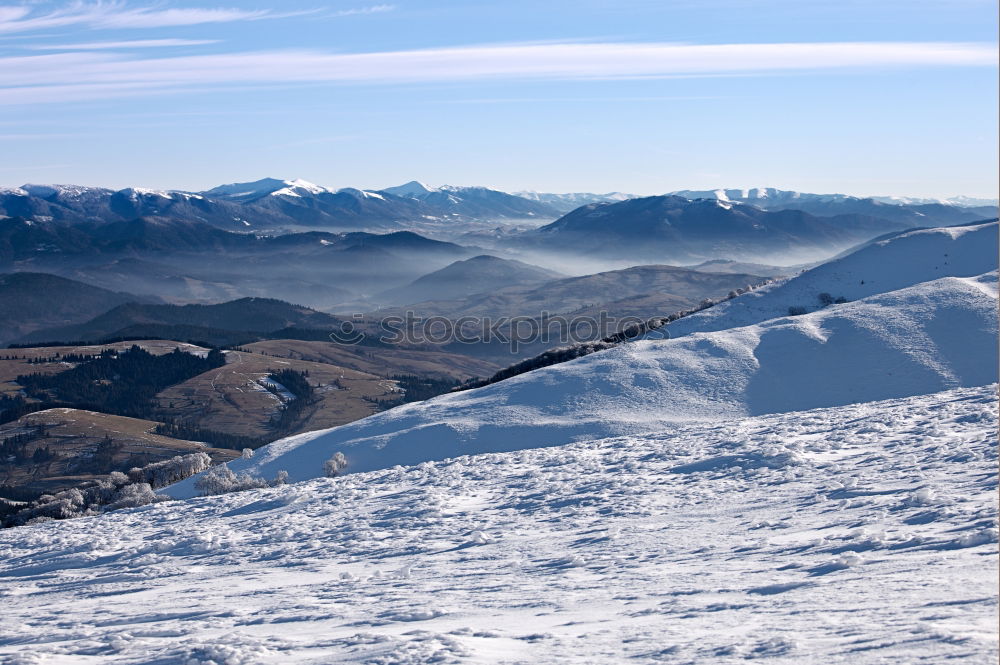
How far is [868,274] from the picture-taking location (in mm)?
70625

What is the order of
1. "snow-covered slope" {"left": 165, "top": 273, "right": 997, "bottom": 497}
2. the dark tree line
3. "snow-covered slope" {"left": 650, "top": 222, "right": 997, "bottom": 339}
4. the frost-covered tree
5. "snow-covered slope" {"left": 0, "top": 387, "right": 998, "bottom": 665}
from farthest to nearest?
1. the dark tree line
2. "snow-covered slope" {"left": 650, "top": 222, "right": 997, "bottom": 339}
3. "snow-covered slope" {"left": 165, "top": 273, "right": 997, "bottom": 497}
4. the frost-covered tree
5. "snow-covered slope" {"left": 0, "top": 387, "right": 998, "bottom": 665}

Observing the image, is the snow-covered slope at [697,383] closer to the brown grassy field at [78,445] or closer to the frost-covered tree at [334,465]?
the frost-covered tree at [334,465]

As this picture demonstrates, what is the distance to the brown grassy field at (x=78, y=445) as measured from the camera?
5212 inches

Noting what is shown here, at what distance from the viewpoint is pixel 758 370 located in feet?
169

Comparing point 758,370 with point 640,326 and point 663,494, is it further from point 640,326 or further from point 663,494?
point 663,494

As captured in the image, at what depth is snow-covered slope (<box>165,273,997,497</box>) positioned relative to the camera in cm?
4550

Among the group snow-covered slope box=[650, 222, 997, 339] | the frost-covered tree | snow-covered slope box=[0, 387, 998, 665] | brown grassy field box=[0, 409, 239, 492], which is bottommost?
brown grassy field box=[0, 409, 239, 492]

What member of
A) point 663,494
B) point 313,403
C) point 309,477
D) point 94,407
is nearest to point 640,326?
point 309,477

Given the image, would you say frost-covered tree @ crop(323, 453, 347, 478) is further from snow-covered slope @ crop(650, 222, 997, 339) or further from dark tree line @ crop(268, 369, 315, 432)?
dark tree line @ crop(268, 369, 315, 432)

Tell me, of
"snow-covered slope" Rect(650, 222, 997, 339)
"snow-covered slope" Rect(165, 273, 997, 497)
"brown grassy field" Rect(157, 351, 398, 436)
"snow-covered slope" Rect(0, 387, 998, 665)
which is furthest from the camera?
"brown grassy field" Rect(157, 351, 398, 436)

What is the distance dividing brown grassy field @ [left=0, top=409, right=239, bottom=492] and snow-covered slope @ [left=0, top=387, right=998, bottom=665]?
105 meters

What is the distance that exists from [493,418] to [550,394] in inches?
170

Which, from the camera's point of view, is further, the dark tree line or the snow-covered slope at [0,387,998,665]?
the dark tree line

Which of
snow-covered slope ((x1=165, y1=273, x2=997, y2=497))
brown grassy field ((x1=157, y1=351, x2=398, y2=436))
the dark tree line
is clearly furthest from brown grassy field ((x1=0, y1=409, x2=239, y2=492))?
snow-covered slope ((x1=165, y1=273, x2=997, y2=497))
